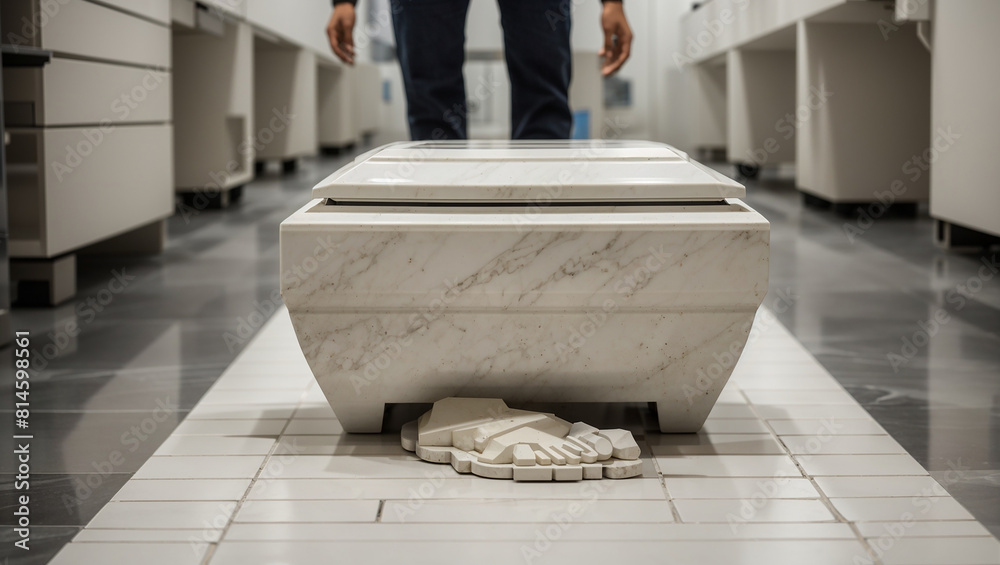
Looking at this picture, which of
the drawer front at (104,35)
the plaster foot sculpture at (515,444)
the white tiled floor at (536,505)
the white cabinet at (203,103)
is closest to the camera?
the white tiled floor at (536,505)

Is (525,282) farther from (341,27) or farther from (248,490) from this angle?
(341,27)

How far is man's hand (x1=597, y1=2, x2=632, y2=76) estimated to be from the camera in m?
1.78

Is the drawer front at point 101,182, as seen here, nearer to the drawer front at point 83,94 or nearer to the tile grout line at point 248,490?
the drawer front at point 83,94

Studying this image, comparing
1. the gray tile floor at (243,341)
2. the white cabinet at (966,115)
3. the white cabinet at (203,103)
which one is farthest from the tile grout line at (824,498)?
the white cabinet at (203,103)

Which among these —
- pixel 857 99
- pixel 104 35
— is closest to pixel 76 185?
pixel 104 35

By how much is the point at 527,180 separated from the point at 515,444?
10.9 inches

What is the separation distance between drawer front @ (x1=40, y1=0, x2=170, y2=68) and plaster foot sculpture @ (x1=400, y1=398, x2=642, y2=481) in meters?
1.18

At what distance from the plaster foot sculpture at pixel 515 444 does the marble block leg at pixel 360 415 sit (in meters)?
0.04

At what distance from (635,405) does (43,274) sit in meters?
1.23

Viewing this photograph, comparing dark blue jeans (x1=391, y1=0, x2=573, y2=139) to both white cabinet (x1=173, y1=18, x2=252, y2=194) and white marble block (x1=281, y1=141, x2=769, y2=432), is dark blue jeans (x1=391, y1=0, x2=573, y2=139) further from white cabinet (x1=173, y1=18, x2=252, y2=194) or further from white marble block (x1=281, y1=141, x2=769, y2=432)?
white cabinet (x1=173, y1=18, x2=252, y2=194)

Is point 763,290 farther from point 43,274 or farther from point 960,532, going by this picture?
point 43,274

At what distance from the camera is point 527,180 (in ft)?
3.42

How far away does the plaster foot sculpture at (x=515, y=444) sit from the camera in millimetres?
964

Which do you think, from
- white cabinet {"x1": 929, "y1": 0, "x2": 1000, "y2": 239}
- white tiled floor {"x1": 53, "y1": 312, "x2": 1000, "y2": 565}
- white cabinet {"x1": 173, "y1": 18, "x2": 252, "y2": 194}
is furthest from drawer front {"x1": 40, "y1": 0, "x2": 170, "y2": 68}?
white cabinet {"x1": 929, "y1": 0, "x2": 1000, "y2": 239}
